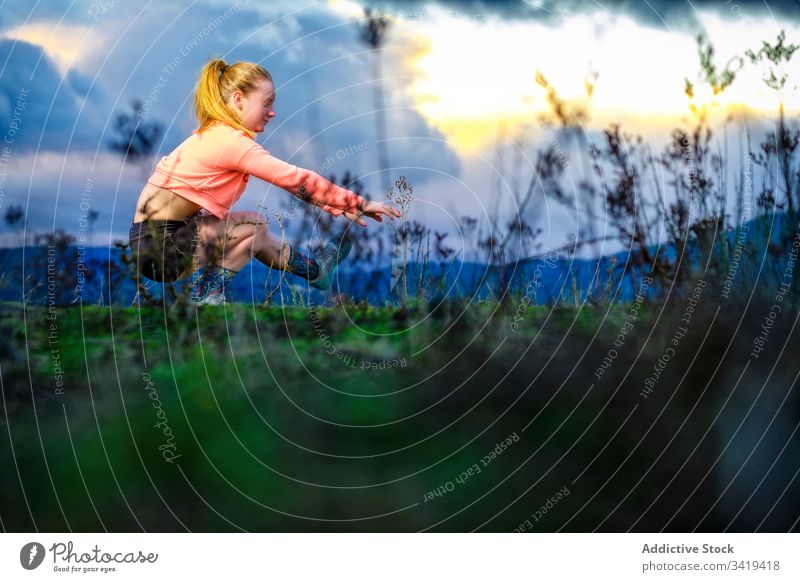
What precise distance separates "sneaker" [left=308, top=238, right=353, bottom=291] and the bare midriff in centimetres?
56

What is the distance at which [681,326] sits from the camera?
489 centimetres

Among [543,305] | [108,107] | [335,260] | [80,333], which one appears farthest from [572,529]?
[108,107]

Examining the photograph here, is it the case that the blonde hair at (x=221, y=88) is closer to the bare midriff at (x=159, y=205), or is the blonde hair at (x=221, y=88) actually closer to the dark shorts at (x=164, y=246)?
the bare midriff at (x=159, y=205)

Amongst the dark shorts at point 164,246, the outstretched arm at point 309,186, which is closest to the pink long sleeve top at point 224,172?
the outstretched arm at point 309,186

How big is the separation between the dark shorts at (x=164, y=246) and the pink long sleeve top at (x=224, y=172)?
0.36 ft

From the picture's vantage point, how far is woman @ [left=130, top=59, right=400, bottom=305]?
466 cm

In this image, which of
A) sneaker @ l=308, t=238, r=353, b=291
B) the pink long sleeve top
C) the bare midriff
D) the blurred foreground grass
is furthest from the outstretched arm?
the blurred foreground grass

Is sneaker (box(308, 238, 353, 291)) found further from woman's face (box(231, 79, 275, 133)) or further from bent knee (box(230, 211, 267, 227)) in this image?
woman's face (box(231, 79, 275, 133))

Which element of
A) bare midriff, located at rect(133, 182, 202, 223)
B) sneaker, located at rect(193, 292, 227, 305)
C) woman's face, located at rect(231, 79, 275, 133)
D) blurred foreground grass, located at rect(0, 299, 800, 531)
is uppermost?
woman's face, located at rect(231, 79, 275, 133)

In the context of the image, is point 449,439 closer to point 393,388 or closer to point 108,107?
point 393,388

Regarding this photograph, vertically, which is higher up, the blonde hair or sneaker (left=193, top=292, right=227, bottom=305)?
the blonde hair

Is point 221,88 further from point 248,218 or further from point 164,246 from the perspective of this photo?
point 164,246

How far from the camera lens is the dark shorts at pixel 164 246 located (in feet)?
15.3

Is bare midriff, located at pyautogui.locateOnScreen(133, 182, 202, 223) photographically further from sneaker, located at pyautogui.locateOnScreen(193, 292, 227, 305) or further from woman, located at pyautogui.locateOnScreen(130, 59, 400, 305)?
sneaker, located at pyautogui.locateOnScreen(193, 292, 227, 305)
